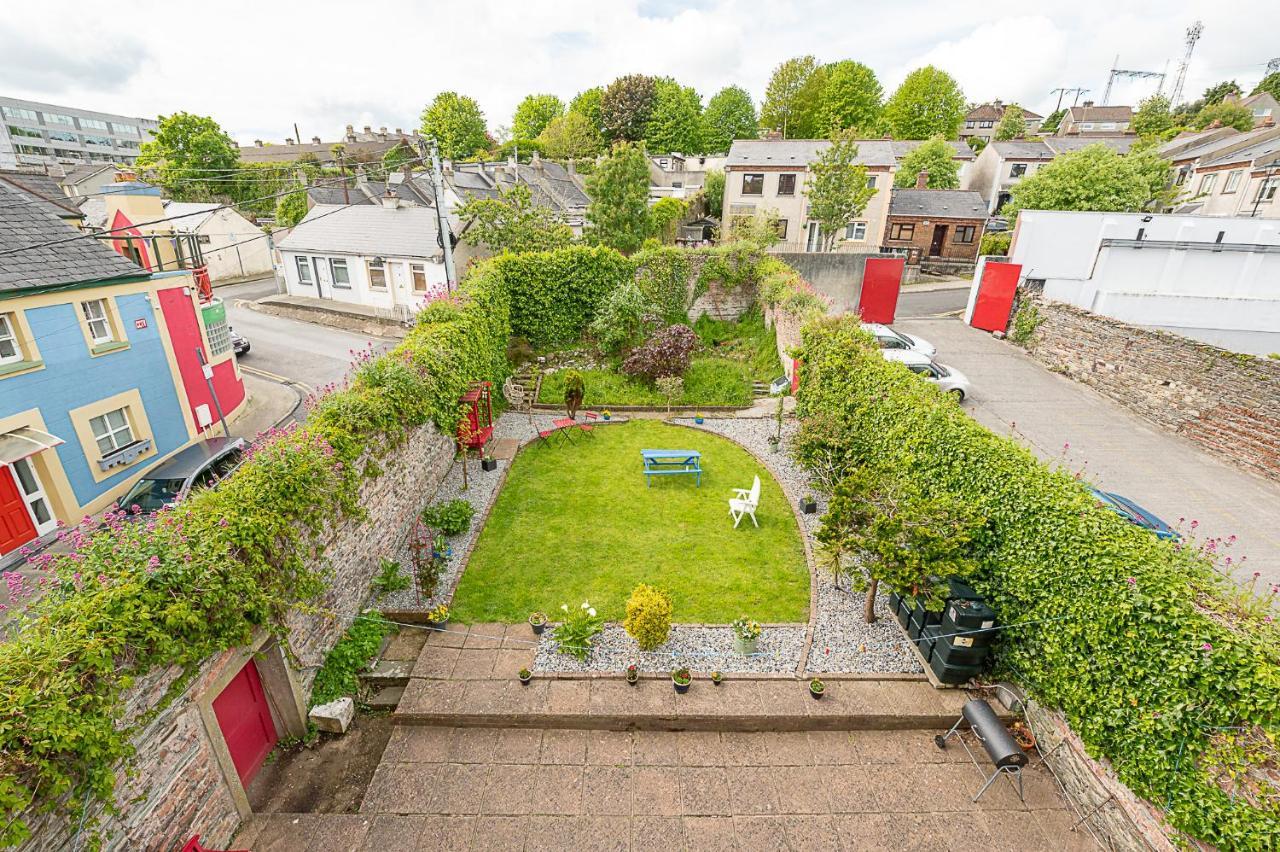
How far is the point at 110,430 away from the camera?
14078 millimetres

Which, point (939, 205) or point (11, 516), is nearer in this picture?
point (11, 516)

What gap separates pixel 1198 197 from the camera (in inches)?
1469

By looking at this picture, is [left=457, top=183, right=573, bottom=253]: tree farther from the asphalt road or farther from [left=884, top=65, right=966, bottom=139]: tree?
[left=884, top=65, right=966, bottom=139]: tree

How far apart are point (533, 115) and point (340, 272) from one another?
2237 inches

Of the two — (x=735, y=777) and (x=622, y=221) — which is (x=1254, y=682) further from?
(x=622, y=221)

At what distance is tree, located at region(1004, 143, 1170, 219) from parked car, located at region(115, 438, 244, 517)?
41237 millimetres

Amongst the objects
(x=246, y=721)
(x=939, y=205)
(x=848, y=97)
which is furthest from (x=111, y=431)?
(x=848, y=97)

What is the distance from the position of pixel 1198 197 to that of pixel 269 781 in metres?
56.3

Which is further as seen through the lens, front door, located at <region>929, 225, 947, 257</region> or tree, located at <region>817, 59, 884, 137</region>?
tree, located at <region>817, 59, 884, 137</region>

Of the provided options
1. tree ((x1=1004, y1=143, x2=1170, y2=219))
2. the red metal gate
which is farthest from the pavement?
tree ((x1=1004, y1=143, x2=1170, y2=219))

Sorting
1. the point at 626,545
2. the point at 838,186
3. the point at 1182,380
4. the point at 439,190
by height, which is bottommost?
the point at 626,545

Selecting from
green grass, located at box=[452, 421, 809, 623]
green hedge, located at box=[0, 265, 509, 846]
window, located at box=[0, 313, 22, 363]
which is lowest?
green grass, located at box=[452, 421, 809, 623]

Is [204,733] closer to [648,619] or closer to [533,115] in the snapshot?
[648,619]

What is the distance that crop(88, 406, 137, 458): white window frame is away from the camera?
13688mm
